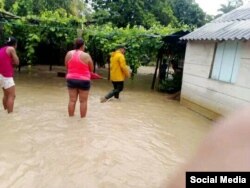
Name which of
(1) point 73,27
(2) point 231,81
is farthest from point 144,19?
(2) point 231,81

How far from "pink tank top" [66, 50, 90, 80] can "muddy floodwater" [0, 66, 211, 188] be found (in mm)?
980

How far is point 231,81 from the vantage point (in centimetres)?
791

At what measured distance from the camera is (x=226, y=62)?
8180 mm

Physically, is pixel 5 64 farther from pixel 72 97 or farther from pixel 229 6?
pixel 229 6

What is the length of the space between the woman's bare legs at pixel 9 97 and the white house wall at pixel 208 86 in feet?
15.1

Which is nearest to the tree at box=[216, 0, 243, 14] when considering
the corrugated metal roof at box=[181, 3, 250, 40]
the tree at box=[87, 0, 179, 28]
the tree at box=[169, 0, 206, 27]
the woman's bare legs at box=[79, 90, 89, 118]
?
the tree at box=[169, 0, 206, 27]

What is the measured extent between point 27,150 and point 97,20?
47.0 ft

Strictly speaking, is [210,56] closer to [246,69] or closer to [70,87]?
[246,69]

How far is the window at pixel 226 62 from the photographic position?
779 cm

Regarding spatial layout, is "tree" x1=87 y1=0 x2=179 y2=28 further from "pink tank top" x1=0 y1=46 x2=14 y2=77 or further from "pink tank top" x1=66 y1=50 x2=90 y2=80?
"pink tank top" x1=66 y1=50 x2=90 y2=80

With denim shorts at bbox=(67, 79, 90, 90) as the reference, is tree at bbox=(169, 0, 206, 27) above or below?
above

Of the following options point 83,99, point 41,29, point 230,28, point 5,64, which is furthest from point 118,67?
point 41,29

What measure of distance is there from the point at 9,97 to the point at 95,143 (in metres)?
2.58

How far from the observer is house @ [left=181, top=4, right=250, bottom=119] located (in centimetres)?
743
